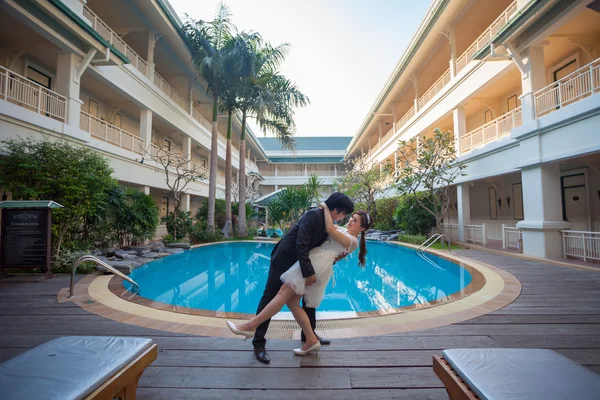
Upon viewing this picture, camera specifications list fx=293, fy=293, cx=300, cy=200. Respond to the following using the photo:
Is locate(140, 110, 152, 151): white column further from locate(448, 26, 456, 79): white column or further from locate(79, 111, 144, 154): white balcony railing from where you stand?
locate(448, 26, 456, 79): white column

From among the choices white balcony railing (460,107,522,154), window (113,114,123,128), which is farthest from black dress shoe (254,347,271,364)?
window (113,114,123,128)

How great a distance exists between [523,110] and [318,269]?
9.11 meters

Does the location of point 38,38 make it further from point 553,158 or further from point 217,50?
point 553,158

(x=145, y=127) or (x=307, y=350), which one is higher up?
(x=145, y=127)

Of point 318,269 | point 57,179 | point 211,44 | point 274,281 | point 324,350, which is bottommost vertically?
point 324,350

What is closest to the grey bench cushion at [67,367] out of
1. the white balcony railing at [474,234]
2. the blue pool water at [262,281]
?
the blue pool water at [262,281]

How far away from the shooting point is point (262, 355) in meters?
2.40

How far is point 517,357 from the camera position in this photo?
65.4 inches

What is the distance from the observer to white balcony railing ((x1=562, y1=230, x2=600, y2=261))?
6916 mm

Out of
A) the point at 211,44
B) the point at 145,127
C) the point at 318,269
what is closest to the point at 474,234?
the point at 318,269

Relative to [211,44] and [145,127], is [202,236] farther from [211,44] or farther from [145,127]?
[211,44]

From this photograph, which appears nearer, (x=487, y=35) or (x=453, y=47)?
(x=487, y=35)

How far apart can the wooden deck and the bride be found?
280 mm

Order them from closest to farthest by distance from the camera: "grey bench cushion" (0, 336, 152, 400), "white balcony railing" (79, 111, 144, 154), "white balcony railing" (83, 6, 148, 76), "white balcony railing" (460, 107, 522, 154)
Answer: "grey bench cushion" (0, 336, 152, 400), "white balcony railing" (83, 6, 148, 76), "white balcony railing" (460, 107, 522, 154), "white balcony railing" (79, 111, 144, 154)
